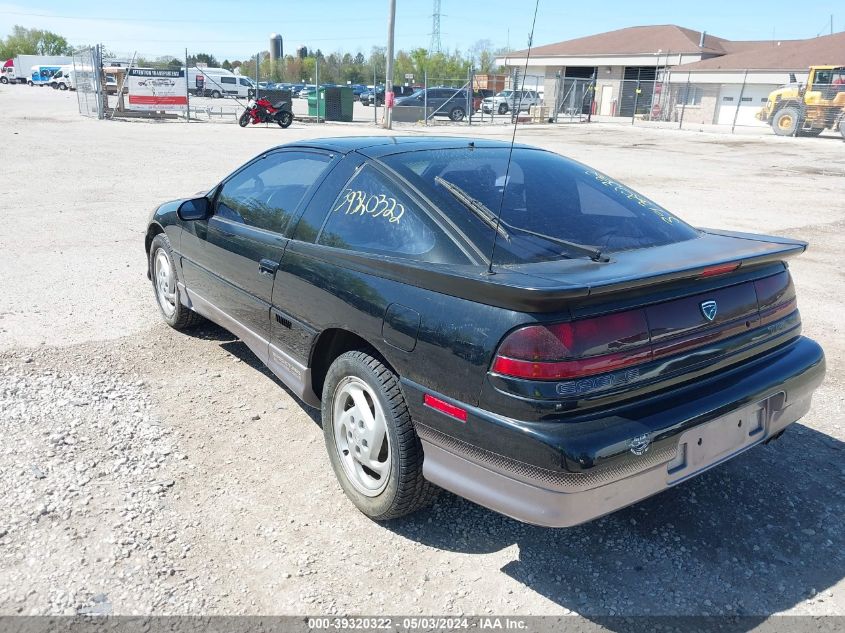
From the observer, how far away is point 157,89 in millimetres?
27875

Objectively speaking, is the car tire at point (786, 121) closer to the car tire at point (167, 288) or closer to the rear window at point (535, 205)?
the rear window at point (535, 205)

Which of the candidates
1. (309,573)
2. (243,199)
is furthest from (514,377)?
(243,199)

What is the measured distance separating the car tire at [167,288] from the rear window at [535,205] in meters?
2.44

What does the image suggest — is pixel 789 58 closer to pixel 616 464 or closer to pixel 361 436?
pixel 361 436

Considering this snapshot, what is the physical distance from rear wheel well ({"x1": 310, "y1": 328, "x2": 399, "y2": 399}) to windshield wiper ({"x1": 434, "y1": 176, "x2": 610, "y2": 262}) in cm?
73

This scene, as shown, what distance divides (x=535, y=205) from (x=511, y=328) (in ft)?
3.21

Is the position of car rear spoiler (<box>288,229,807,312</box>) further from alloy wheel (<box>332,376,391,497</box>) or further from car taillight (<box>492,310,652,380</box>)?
alloy wheel (<box>332,376,391,497</box>)

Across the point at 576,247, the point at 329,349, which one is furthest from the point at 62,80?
the point at 576,247

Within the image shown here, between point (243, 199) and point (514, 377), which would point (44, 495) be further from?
point (514, 377)

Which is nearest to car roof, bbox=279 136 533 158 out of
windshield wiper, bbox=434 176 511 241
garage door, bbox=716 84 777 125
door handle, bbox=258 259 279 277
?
windshield wiper, bbox=434 176 511 241

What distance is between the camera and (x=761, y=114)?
32.9 meters

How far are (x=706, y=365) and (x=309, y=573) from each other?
1.74 m

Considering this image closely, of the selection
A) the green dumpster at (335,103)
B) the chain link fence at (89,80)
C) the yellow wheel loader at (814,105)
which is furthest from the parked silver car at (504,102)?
→ the chain link fence at (89,80)

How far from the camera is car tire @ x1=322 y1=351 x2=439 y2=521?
2.78 meters
